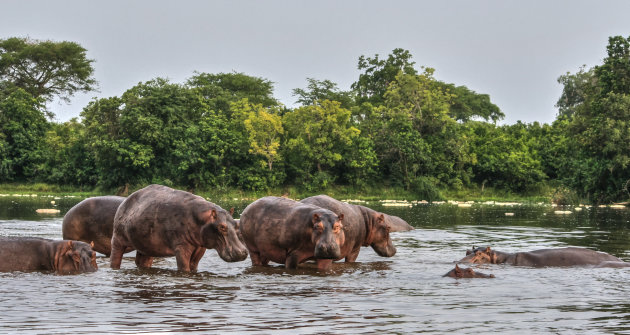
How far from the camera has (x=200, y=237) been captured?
1212 centimetres

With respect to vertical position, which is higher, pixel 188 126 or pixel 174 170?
pixel 188 126

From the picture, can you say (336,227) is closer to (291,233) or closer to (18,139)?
(291,233)

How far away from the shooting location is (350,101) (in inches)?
2872

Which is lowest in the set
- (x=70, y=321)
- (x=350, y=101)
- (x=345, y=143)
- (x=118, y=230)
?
(x=70, y=321)

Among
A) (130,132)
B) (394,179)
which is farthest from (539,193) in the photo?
(130,132)

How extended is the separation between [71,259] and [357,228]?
5555mm

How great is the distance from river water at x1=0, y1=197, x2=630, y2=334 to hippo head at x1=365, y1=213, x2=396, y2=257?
0.67ft

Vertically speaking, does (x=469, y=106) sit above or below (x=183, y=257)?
above

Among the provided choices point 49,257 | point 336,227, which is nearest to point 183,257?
point 49,257

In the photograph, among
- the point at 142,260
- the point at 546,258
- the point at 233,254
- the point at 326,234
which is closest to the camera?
the point at 233,254

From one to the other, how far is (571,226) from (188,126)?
1564 inches

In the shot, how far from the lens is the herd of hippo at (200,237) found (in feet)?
39.8

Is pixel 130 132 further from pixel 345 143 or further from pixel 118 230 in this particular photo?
pixel 118 230

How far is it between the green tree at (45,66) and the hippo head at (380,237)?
63807mm
